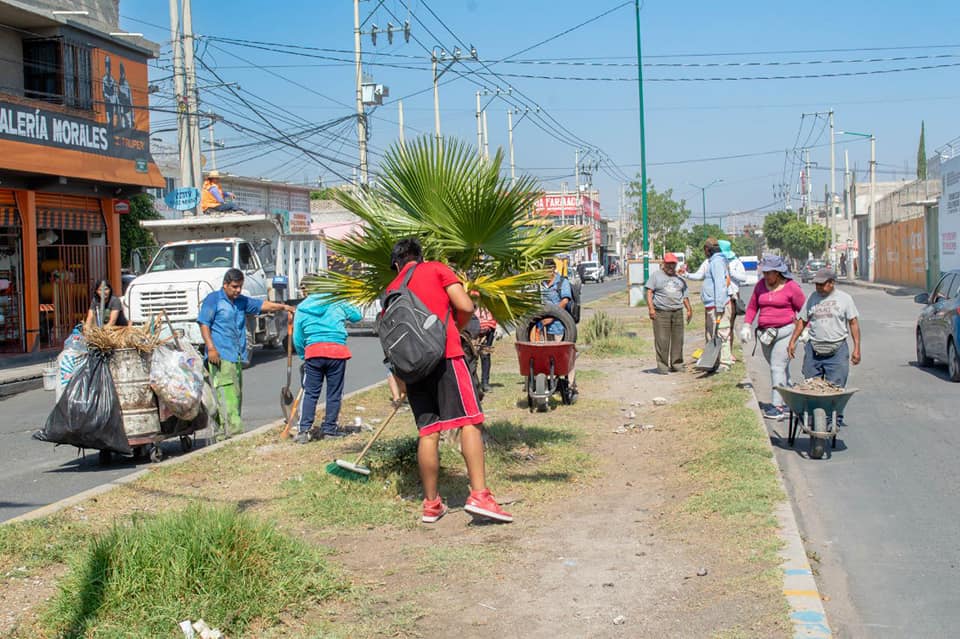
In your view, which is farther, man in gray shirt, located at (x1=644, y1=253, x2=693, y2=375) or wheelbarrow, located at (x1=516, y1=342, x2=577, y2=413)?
man in gray shirt, located at (x1=644, y1=253, x2=693, y2=375)

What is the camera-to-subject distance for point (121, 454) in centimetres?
962

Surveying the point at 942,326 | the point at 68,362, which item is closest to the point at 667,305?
the point at 942,326

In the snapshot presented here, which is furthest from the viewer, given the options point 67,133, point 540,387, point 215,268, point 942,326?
point 67,133

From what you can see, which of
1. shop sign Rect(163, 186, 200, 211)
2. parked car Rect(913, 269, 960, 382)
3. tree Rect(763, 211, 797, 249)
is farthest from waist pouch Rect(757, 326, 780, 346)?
tree Rect(763, 211, 797, 249)

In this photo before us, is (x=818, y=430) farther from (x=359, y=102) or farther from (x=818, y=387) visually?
(x=359, y=102)

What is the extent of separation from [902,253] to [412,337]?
55.5m

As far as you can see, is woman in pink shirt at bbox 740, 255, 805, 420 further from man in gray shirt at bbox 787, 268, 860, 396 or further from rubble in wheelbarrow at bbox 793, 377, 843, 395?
rubble in wheelbarrow at bbox 793, 377, 843, 395

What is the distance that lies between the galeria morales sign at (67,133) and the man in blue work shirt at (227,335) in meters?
12.7

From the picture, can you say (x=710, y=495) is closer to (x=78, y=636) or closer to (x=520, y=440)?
(x=520, y=440)

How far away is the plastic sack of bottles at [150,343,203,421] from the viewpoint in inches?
361

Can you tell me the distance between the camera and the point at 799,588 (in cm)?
511

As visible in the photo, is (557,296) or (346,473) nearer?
(346,473)

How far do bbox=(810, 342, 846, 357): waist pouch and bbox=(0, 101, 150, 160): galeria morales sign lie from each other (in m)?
16.8

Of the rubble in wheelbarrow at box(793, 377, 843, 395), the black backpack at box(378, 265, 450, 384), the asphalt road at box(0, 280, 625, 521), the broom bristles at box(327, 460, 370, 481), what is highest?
the black backpack at box(378, 265, 450, 384)
